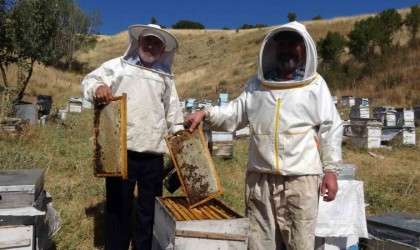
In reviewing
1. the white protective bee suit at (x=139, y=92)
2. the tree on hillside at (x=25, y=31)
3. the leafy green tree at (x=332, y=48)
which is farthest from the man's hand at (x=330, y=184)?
the leafy green tree at (x=332, y=48)

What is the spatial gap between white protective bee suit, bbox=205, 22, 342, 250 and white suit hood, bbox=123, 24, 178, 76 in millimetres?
866

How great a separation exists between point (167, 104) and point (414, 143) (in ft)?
26.2

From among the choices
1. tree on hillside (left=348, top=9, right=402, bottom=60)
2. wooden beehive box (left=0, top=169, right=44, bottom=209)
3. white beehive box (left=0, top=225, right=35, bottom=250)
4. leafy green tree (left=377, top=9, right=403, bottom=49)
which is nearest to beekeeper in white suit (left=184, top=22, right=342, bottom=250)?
wooden beehive box (left=0, top=169, right=44, bottom=209)

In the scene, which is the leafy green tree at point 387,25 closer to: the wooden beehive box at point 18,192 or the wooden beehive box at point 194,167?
the wooden beehive box at point 194,167

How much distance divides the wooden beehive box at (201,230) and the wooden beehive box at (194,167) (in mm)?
129

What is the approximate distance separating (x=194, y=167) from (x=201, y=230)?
48cm

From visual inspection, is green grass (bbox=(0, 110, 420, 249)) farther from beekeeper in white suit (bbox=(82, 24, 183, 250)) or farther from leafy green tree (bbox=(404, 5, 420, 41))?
leafy green tree (bbox=(404, 5, 420, 41))

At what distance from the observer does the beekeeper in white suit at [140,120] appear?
3059 mm

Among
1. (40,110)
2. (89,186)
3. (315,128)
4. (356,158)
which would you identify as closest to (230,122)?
(315,128)

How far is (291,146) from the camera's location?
2.46m

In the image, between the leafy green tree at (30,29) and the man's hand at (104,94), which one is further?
the leafy green tree at (30,29)

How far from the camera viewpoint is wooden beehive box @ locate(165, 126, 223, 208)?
2.66 m

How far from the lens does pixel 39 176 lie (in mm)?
3041

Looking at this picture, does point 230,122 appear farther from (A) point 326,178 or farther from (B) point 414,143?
(B) point 414,143
